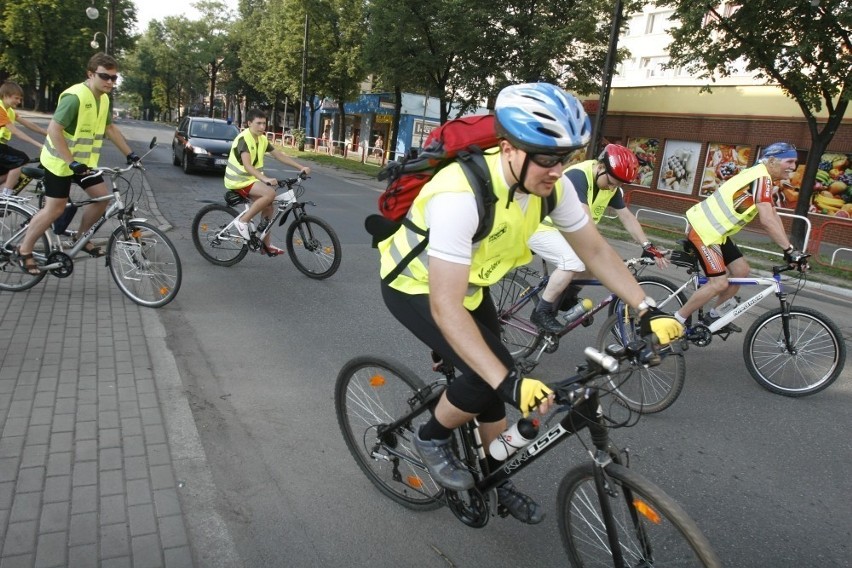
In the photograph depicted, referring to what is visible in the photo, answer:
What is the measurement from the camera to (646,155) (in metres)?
25.0

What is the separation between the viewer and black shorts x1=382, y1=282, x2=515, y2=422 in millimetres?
2508

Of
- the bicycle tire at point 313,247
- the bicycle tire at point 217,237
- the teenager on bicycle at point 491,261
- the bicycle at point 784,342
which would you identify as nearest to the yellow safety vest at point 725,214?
the bicycle at point 784,342

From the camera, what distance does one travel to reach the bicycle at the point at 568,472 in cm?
213

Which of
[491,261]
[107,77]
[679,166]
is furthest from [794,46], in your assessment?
[491,261]

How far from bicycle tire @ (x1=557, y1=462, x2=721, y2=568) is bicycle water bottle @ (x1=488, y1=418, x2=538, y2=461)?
210 millimetres

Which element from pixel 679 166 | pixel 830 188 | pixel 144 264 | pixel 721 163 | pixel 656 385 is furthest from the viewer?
pixel 679 166

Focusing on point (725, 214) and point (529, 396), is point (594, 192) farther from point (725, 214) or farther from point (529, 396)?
point (529, 396)

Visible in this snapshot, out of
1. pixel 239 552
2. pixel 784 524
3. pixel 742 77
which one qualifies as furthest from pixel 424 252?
pixel 742 77

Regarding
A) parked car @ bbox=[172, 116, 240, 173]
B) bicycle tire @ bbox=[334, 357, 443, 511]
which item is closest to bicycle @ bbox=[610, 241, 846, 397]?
bicycle tire @ bbox=[334, 357, 443, 511]

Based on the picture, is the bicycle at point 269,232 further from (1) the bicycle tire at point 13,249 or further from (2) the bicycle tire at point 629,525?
(2) the bicycle tire at point 629,525

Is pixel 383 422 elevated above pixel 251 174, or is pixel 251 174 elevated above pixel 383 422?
pixel 251 174

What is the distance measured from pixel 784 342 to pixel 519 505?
364 cm

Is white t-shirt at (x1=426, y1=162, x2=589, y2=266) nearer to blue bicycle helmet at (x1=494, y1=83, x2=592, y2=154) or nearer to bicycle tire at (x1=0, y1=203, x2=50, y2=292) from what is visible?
blue bicycle helmet at (x1=494, y1=83, x2=592, y2=154)

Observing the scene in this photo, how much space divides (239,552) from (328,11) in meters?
40.9
